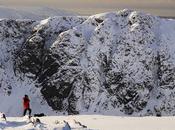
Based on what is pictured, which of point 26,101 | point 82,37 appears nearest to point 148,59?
point 82,37

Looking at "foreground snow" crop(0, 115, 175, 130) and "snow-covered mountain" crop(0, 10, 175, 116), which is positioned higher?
"foreground snow" crop(0, 115, 175, 130)

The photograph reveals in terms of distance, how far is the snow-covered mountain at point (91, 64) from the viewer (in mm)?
162250

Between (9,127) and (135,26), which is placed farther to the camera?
(135,26)

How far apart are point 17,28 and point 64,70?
108ft

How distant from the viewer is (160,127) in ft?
91.8

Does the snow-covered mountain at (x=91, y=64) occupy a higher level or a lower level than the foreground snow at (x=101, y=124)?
lower

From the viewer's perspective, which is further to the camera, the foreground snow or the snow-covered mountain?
the snow-covered mountain

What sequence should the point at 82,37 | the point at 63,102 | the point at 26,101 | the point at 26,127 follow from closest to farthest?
the point at 26,127, the point at 26,101, the point at 63,102, the point at 82,37

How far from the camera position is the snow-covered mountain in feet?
532

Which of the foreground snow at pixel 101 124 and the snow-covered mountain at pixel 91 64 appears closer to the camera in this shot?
the foreground snow at pixel 101 124

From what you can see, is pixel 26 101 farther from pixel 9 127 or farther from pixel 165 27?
pixel 165 27

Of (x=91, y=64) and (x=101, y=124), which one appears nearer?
(x=101, y=124)

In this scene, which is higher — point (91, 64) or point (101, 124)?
point (101, 124)

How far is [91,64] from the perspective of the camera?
17225 centimetres
